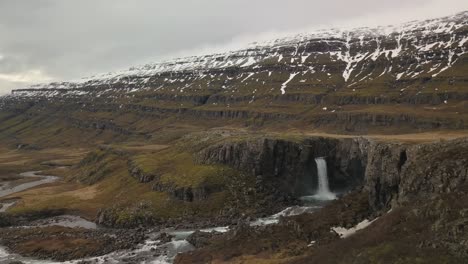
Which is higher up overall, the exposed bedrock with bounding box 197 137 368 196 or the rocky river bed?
the exposed bedrock with bounding box 197 137 368 196

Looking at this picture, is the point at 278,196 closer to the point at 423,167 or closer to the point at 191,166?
the point at 191,166

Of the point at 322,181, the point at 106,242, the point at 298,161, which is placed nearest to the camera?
the point at 106,242

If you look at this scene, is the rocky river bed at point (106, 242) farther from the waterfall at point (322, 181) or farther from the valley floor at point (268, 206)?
the waterfall at point (322, 181)

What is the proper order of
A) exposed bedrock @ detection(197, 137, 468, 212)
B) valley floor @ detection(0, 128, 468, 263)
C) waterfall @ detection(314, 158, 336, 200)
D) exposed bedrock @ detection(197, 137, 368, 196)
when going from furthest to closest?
exposed bedrock @ detection(197, 137, 368, 196) → exposed bedrock @ detection(197, 137, 468, 212) → waterfall @ detection(314, 158, 336, 200) → valley floor @ detection(0, 128, 468, 263)

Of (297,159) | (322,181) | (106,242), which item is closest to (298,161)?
(297,159)

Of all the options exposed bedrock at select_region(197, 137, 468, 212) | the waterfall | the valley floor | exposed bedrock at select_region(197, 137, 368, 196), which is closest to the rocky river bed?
the valley floor

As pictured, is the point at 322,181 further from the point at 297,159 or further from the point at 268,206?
the point at 268,206

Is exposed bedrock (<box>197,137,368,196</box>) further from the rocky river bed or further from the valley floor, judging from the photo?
the rocky river bed

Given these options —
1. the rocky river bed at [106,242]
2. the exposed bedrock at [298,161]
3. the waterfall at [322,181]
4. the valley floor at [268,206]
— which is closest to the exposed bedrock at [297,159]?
the exposed bedrock at [298,161]

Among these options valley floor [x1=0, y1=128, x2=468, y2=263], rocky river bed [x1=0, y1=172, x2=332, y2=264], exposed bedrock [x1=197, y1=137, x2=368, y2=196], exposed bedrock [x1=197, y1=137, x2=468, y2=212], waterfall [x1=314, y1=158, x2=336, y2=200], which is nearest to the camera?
valley floor [x1=0, y1=128, x2=468, y2=263]
